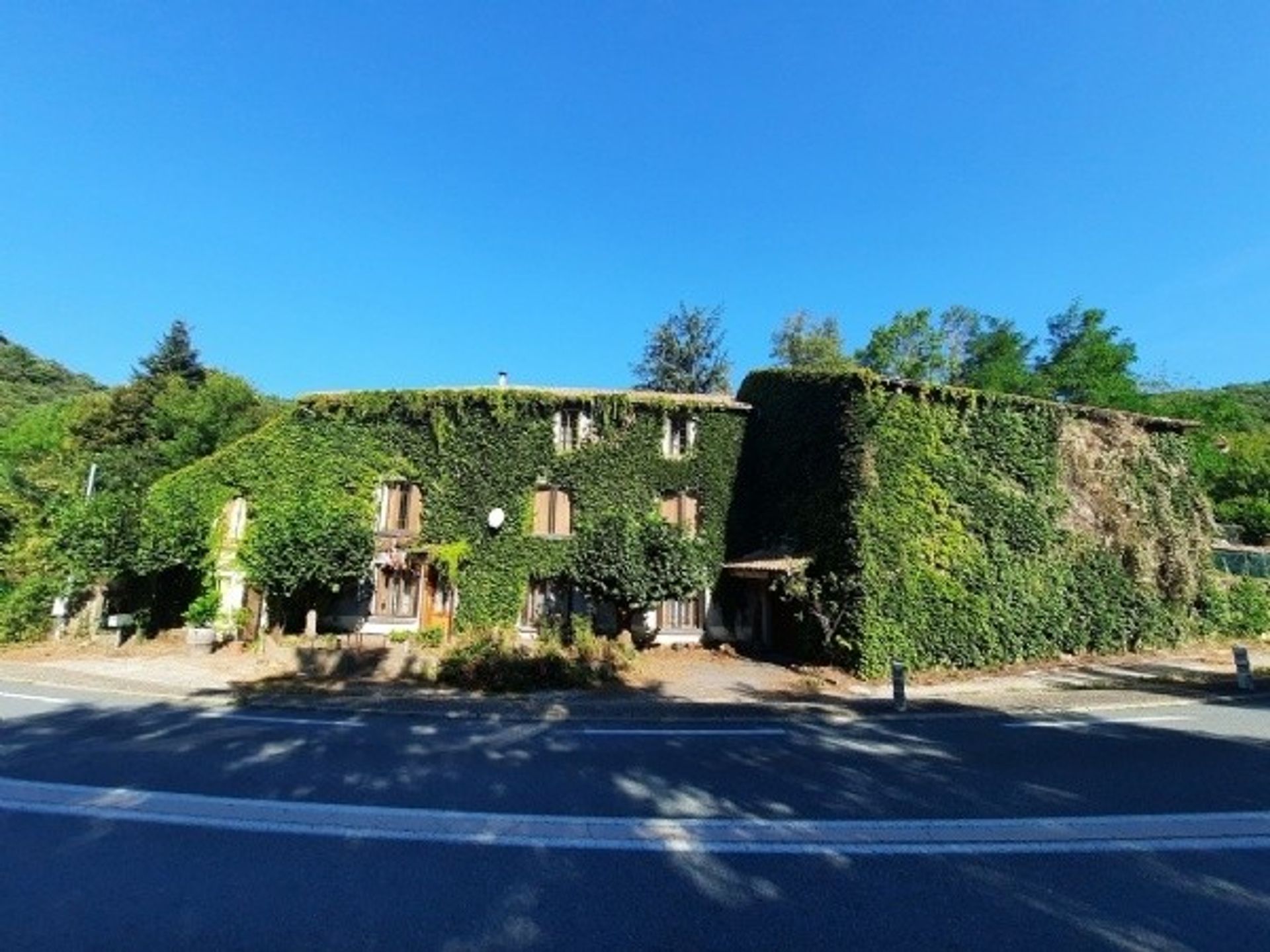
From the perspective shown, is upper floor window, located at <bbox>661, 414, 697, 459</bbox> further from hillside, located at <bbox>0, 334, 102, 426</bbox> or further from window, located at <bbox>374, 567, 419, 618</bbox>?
hillside, located at <bbox>0, 334, 102, 426</bbox>

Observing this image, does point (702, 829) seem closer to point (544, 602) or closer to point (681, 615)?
point (681, 615)

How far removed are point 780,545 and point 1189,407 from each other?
35228mm

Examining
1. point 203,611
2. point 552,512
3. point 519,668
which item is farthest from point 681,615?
point 203,611

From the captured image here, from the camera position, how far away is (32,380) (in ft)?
191

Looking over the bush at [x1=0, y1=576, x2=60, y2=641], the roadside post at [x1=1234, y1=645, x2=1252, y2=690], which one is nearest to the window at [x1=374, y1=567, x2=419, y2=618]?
the bush at [x1=0, y1=576, x2=60, y2=641]

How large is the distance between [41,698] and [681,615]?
15.5 meters

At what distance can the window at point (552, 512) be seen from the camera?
21.3 m

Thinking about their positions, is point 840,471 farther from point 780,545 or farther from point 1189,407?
point 1189,407

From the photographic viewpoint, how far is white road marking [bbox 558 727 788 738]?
368 inches

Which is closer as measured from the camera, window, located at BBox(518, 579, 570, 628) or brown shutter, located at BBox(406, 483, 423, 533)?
window, located at BBox(518, 579, 570, 628)

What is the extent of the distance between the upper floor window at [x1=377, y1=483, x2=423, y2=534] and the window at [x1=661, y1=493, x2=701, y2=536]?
824 centimetres

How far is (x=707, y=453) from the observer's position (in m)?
22.1

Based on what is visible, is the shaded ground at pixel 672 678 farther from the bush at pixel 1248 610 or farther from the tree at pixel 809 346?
the tree at pixel 809 346

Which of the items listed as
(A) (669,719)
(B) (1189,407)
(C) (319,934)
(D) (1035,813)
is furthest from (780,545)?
(B) (1189,407)
